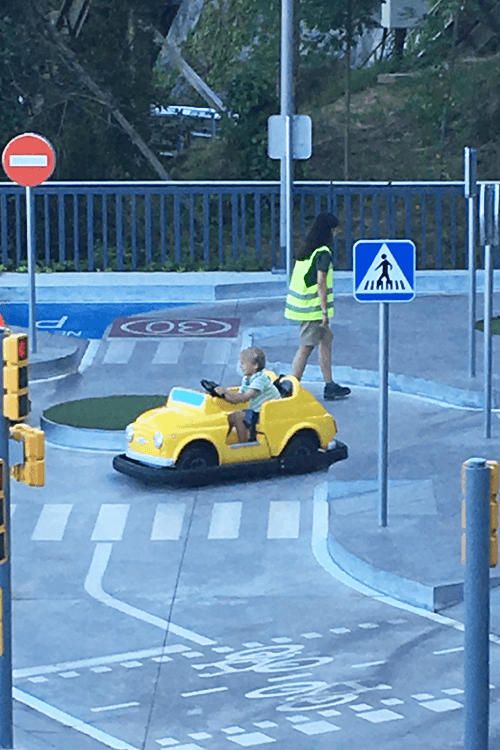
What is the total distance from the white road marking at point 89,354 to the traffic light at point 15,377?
10.7 meters

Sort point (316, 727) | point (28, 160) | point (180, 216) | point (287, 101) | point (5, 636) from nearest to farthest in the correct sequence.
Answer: point (5, 636)
point (316, 727)
point (28, 160)
point (287, 101)
point (180, 216)

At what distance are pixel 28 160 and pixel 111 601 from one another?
28.9 feet

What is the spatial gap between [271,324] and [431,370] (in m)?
4.05

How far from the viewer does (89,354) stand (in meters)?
19.4

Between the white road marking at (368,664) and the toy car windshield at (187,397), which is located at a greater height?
the toy car windshield at (187,397)

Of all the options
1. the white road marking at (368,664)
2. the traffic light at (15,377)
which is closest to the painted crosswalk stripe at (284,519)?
the white road marking at (368,664)

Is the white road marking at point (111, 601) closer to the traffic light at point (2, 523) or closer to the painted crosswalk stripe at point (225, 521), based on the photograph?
the painted crosswalk stripe at point (225, 521)

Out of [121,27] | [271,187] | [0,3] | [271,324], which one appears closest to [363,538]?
[271,324]

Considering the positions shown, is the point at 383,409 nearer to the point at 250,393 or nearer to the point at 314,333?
the point at 250,393

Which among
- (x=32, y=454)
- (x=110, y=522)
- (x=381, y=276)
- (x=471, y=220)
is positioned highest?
(x=471, y=220)

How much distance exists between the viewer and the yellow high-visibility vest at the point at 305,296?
15547 mm

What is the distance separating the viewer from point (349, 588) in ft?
34.7

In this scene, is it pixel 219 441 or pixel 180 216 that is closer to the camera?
pixel 219 441

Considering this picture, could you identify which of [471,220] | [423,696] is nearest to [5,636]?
[423,696]
